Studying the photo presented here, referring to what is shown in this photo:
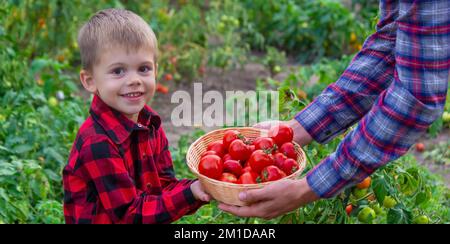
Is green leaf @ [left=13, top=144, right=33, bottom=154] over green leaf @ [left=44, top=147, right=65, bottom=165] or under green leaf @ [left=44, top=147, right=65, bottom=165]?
over

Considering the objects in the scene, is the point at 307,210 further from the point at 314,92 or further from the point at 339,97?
the point at 314,92

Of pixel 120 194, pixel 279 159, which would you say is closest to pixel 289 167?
pixel 279 159

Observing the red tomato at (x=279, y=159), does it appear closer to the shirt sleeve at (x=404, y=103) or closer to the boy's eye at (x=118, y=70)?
the shirt sleeve at (x=404, y=103)

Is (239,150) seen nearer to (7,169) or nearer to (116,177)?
(116,177)

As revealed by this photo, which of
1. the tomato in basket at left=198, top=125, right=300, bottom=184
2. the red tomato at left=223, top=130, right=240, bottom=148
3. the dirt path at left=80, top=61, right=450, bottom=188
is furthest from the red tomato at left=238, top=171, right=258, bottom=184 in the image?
the dirt path at left=80, top=61, right=450, bottom=188

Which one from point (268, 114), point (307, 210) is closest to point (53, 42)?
point (268, 114)

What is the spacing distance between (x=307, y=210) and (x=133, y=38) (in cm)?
105

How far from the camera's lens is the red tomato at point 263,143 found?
2486 mm

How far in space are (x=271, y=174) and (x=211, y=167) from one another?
19cm

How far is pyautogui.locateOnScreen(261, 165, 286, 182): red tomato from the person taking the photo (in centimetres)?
236

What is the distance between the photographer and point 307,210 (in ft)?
9.77

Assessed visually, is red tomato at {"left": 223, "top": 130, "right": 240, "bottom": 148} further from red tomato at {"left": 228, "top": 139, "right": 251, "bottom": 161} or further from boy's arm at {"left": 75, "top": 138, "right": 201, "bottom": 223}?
boy's arm at {"left": 75, "top": 138, "right": 201, "bottom": 223}

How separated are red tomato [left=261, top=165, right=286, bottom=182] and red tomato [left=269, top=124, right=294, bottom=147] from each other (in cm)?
21

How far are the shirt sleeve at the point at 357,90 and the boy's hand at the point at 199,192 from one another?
541mm
